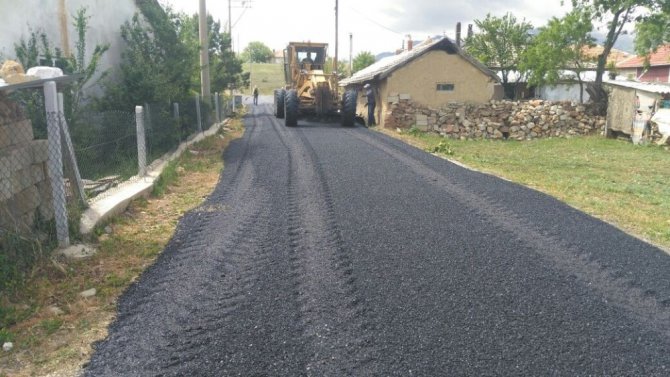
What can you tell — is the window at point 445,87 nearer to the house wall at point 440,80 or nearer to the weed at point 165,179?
the house wall at point 440,80

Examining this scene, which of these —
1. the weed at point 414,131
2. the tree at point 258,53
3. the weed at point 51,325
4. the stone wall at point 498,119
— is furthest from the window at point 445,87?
the tree at point 258,53

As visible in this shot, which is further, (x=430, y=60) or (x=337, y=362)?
(x=430, y=60)

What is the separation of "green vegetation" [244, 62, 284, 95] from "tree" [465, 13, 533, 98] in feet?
147

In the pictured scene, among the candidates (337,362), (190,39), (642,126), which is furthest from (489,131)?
(337,362)

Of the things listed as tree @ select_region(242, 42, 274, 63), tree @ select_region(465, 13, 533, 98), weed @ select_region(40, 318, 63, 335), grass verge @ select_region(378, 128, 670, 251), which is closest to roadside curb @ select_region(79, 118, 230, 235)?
weed @ select_region(40, 318, 63, 335)

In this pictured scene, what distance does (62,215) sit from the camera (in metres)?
5.38

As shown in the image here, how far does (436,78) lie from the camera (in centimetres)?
2112

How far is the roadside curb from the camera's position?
6.02m

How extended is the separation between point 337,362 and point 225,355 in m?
0.71

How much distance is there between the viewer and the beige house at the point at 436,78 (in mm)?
20781

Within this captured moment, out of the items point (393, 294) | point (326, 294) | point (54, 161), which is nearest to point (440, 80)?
point (54, 161)

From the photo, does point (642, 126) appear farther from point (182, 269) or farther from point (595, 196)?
point (182, 269)

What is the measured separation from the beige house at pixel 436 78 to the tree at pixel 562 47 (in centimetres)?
213

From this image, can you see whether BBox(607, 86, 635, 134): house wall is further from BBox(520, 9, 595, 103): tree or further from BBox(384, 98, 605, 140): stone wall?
BBox(520, 9, 595, 103): tree
